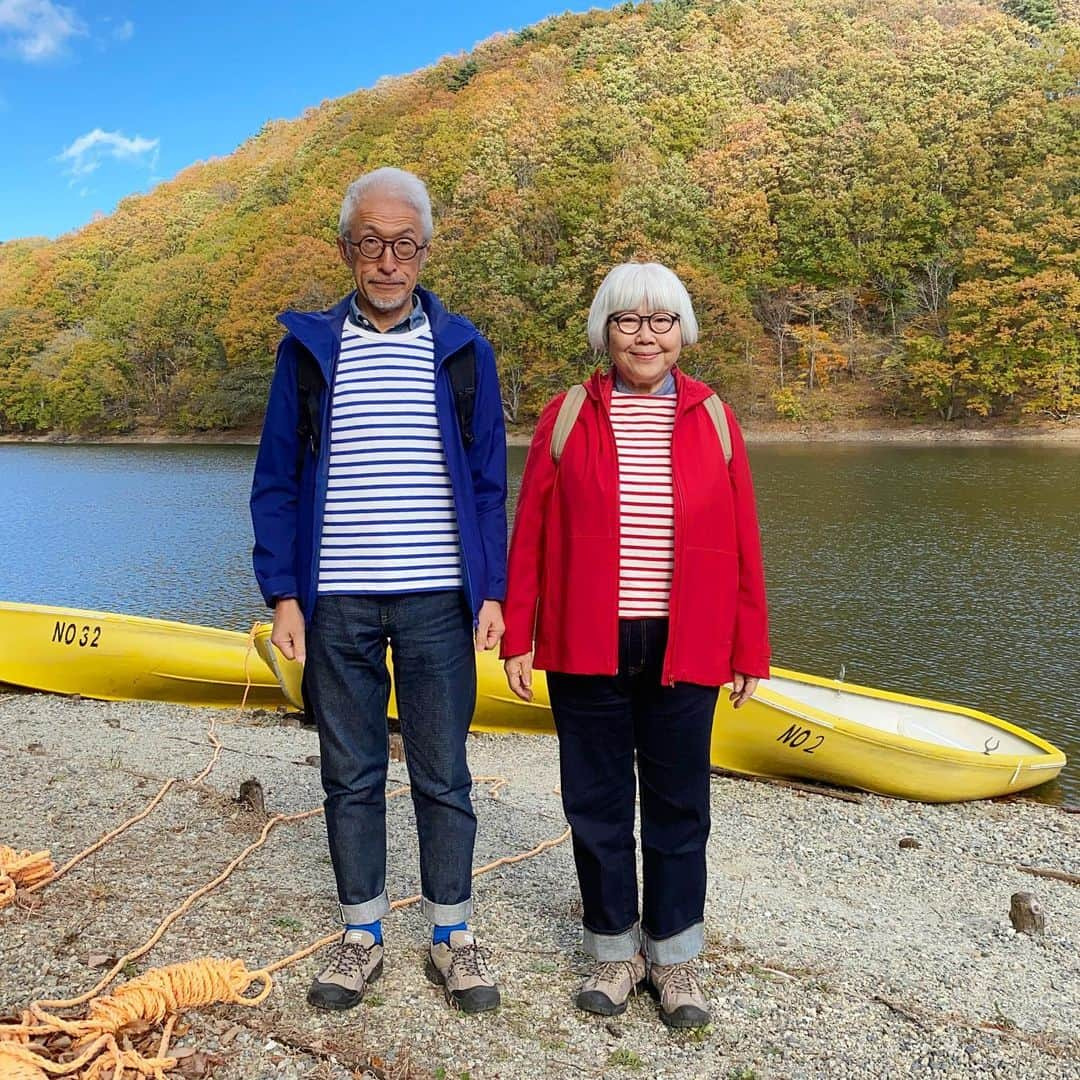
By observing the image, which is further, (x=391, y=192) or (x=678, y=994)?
(x=678, y=994)

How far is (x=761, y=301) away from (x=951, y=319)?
10.00m

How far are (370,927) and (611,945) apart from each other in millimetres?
728

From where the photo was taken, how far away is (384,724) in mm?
2736

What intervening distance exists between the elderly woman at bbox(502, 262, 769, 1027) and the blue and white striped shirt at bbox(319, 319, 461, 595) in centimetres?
31

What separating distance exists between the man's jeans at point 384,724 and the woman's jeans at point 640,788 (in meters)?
0.31

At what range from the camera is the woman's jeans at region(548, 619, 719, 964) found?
2.64 m

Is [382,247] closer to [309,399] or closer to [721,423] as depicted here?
[309,399]

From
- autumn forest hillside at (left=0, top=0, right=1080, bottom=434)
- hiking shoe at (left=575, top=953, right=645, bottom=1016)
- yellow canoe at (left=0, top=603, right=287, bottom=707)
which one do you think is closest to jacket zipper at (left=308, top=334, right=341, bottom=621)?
hiking shoe at (left=575, top=953, right=645, bottom=1016)

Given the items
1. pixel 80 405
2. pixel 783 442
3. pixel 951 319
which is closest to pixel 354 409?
pixel 783 442

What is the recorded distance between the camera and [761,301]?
47.6 metres

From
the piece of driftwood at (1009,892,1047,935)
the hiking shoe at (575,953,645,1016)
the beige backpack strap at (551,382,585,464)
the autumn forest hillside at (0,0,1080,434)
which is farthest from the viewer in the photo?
the autumn forest hillside at (0,0,1080,434)

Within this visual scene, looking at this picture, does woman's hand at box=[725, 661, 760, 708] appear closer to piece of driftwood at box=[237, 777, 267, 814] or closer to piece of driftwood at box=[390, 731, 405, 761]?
piece of driftwood at box=[237, 777, 267, 814]

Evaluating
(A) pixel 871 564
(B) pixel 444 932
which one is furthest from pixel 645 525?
(A) pixel 871 564

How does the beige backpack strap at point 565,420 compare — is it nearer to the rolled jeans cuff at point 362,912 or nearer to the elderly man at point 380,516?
the elderly man at point 380,516
